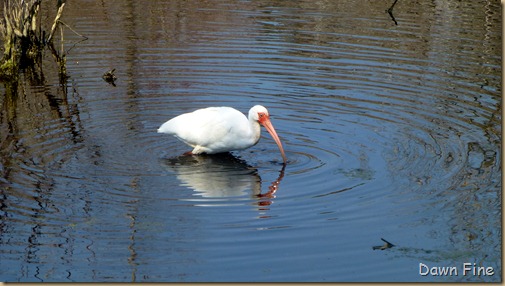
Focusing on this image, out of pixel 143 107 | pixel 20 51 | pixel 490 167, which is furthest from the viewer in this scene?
pixel 20 51

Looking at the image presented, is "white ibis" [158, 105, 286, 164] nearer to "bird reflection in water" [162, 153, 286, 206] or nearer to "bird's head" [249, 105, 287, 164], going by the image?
"bird's head" [249, 105, 287, 164]

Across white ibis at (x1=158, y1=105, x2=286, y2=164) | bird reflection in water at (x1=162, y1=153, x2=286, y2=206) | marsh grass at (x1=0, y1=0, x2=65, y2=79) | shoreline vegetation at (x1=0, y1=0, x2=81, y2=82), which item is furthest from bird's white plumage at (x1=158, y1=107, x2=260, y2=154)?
marsh grass at (x1=0, y1=0, x2=65, y2=79)

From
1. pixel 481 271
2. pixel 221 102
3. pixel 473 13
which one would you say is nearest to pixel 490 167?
pixel 481 271

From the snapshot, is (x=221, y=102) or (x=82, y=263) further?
(x=221, y=102)

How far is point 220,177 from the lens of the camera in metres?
9.42

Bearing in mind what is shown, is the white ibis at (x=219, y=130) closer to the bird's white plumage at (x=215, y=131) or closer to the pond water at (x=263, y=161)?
the bird's white plumage at (x=215, y=131)

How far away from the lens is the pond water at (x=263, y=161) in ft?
24.3

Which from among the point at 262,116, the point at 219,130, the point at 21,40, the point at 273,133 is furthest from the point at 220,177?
the point at 21,40

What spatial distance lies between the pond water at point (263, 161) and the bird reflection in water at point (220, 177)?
0.03 meters

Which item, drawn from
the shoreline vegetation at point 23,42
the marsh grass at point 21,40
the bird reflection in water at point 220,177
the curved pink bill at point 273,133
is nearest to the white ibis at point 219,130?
the curved pink bill at point 273,133

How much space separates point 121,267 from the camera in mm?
7160

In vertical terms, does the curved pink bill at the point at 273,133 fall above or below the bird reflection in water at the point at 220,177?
above

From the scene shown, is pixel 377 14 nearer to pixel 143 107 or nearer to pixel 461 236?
pixel 143 107

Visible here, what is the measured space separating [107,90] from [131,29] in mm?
4180
